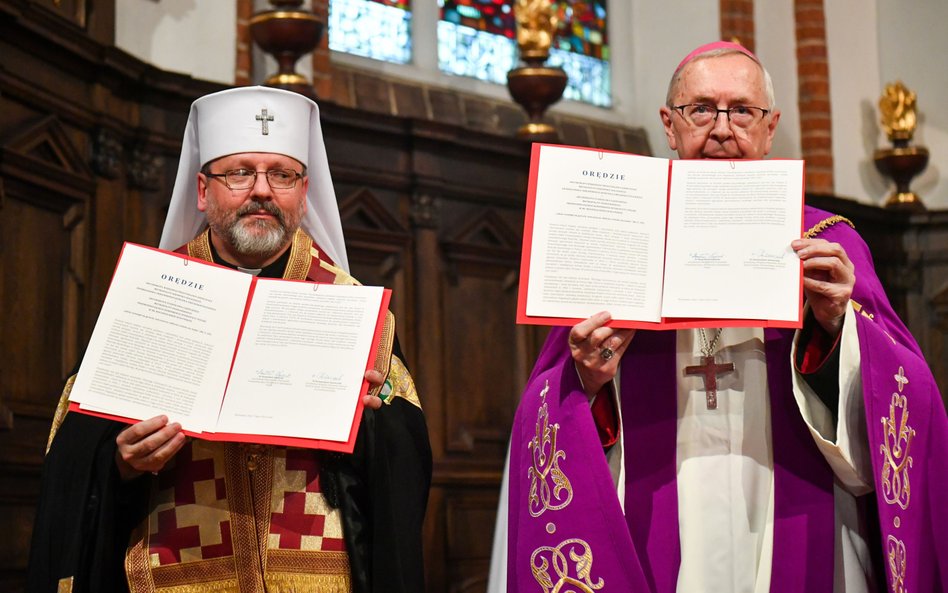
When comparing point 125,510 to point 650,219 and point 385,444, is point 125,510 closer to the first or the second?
point 385,444

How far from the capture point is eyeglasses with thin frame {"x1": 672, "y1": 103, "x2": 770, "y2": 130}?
142 inches

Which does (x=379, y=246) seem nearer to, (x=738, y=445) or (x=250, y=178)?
(x=250, y=178)

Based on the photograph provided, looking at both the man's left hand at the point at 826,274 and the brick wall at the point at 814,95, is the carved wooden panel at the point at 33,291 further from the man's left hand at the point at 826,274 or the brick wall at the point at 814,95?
the brick wall at the point at 814,95

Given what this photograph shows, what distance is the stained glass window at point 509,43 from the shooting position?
9.21 m

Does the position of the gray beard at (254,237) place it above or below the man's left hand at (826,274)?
above

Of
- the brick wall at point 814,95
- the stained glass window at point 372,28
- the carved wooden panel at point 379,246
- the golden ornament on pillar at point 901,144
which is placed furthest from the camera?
the brick wall at point 814,95

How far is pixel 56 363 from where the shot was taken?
19.5ft

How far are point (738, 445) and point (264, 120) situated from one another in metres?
1.78

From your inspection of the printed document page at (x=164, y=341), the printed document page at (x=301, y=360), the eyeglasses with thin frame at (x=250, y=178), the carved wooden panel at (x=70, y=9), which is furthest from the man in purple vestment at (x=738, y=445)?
the carved wooden panel at (x=70, y=9)

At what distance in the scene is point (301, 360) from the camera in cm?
364

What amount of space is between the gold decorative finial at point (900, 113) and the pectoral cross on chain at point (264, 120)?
6.28 meters

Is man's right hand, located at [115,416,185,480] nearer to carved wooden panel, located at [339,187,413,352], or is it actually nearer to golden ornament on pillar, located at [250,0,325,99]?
golden ornament on pillar, located at [250,0,325,99]

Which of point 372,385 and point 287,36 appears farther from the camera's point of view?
point 287,36

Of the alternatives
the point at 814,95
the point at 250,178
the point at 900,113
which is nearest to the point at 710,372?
the point at 250,178
